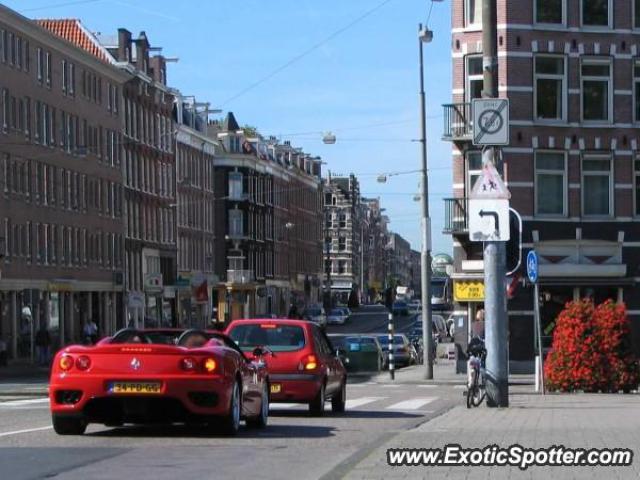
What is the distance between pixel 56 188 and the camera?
→ 7662 cm

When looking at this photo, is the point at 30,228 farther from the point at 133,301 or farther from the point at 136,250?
the point at 136,250

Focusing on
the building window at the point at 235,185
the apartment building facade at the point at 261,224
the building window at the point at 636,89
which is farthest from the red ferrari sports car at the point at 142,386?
the building window at the point at 235,185

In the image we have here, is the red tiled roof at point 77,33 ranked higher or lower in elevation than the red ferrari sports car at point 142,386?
higher

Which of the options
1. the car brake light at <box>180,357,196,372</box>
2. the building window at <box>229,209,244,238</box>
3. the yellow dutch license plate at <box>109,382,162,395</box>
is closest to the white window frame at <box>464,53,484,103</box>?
the car brake light at <box>180,357,196,372</box>

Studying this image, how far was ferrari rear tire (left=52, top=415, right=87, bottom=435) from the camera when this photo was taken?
51.9ft

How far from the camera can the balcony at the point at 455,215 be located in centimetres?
4906

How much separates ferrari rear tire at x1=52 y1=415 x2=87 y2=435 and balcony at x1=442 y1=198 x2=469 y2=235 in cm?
3376

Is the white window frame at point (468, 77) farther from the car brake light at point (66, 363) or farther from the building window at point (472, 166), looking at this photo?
the car brake light at point (66, 363)

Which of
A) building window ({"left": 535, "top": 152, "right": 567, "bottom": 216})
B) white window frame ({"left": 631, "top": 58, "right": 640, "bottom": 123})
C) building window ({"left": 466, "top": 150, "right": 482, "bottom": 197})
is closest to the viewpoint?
white window frame ({"left": 631, "top": 58, "right": 640, "bottom": 123})

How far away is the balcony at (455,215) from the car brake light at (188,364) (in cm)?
3402

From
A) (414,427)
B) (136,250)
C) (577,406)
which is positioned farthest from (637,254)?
(136,250)

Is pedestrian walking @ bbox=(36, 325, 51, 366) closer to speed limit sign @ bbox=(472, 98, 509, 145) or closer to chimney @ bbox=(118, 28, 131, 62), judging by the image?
chimney @ bbox=(118, 28, 131, 62)

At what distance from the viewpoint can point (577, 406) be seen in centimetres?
2419

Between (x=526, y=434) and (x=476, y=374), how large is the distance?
24.7ft
